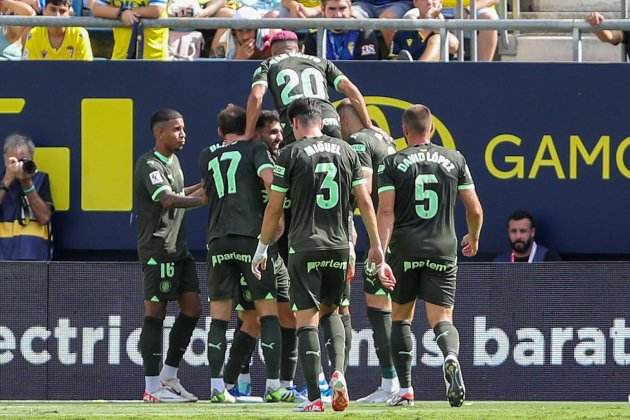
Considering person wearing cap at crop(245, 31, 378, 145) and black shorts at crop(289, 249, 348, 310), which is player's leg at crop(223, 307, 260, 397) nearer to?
person wearing cap at crop(245, 31, 378, 145)

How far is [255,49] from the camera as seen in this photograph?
14.9 metres

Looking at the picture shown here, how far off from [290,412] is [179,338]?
2.47 m

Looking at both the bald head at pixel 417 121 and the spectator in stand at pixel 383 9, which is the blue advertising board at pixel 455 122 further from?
the bald head at pixel 417 121

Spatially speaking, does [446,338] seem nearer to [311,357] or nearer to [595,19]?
[311,357]

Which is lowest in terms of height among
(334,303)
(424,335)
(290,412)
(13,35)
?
(290,412)

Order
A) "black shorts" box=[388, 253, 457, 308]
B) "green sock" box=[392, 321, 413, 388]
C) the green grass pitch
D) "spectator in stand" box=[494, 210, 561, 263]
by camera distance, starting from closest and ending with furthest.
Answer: the green grass pitch, "black shorts" box=[388, 253, 457, 308], "green sock" box=[392, 321, 413, 388], "spectator in stand" box=[494, 210, 561, 263]

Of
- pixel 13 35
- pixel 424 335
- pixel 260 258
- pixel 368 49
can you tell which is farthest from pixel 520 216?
pixel 13 35

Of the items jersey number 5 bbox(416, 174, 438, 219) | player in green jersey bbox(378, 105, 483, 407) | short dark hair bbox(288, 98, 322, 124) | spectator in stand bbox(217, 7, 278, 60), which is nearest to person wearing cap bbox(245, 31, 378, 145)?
player in green jersey bbox(378, 105, 483, 407)

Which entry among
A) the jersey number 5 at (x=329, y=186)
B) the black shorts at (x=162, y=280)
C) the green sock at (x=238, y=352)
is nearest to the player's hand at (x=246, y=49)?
the black shorts at (x=162, y=280)

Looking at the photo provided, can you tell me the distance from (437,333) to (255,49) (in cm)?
436

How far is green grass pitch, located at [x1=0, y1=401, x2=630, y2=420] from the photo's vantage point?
10453mm

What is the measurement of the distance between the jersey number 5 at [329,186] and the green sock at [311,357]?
0.83 meters

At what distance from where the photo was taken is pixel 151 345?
13.2 meters

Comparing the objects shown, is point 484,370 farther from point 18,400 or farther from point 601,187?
point 18,400
